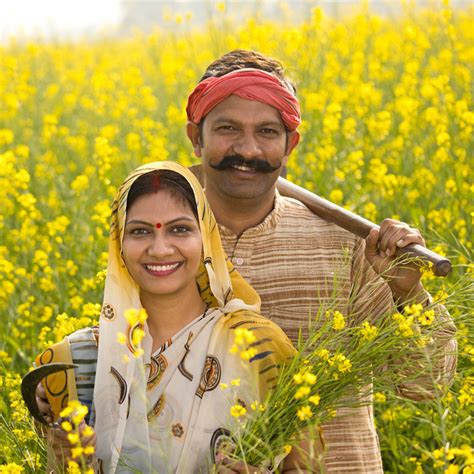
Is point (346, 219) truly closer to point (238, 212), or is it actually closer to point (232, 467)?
point (238, 212)

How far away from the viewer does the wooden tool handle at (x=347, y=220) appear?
2295 millimetres

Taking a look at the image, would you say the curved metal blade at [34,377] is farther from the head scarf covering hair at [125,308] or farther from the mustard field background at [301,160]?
the mustard field background at [301,160]

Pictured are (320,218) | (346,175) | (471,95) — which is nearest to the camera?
(320,218)

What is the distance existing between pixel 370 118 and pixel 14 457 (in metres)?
3.24

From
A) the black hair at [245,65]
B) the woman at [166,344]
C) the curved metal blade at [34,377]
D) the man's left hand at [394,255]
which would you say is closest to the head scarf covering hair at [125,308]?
the woman at [166,344]

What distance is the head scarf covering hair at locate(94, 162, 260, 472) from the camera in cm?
225

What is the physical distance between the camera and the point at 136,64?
8.46 meters

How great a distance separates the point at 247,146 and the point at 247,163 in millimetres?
45

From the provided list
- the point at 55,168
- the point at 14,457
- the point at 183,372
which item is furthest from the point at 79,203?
the point at 183,372

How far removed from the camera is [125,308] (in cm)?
232

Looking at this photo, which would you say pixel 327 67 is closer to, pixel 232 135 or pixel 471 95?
pixel 471 95

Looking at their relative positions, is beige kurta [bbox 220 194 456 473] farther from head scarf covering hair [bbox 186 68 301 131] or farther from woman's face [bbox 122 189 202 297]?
woman's face [bbox 122 189 202 297]

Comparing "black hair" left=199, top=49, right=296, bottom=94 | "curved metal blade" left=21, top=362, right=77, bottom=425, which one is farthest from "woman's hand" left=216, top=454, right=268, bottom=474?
"black hair" left=199, top=49, right=296, bottom=94

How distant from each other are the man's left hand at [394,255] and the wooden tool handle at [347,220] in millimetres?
25
